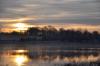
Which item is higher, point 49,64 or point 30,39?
point 49,64

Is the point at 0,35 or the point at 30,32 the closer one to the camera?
the point at 0,35

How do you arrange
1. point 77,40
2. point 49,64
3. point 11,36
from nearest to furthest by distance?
point 49,64 → point 77,40 → point 11,36

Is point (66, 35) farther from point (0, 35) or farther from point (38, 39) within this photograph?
point (0, 35)

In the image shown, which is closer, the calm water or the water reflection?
the calm water

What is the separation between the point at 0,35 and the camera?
109 m

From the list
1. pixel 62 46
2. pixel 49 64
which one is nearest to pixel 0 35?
pixel 62 46

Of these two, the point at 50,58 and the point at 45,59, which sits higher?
the point at 45,59

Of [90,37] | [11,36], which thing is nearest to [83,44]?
[90,37]

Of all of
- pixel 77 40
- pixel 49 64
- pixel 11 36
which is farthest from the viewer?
pixel 11 36

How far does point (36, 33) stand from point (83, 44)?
14477 mm

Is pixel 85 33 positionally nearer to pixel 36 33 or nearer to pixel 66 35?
pixel 66 35

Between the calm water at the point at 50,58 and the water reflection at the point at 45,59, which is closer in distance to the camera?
the calm water at the point at 50,58

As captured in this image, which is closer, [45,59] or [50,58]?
[45,59]

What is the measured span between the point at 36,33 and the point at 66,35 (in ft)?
39.1
